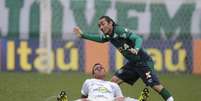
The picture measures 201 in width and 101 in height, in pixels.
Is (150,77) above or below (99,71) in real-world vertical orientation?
below

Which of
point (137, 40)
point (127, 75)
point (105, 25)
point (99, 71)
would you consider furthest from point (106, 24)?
point (127, 75)

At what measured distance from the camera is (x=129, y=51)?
1309cm

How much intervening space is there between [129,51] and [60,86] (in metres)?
4.39

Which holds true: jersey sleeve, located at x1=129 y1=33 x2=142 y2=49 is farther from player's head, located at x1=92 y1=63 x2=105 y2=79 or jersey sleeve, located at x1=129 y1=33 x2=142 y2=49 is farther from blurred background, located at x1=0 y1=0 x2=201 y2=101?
blurred background, located at x1=0 y1=0 x2=201 y2=101

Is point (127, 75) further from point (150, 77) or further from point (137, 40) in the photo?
point (137, 40)

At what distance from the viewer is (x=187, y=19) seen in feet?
69.6

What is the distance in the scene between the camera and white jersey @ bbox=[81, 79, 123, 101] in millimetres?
12078

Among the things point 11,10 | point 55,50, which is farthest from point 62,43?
point 11,10

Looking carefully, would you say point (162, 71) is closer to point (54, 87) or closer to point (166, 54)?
point (166, 54)

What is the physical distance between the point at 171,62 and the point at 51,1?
3.38 meters

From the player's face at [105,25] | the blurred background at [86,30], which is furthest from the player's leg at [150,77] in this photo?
the blurred background at [86,30]

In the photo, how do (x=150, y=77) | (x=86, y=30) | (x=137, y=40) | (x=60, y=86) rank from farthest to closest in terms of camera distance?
1. (x=86, y=30)
2. (x=60, y=86)
3. (x=150, y=77)
4. (x=137, y=40)

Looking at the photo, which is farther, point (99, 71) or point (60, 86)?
point (60, 86)

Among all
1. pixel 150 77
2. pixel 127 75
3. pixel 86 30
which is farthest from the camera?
pixel 86 30
